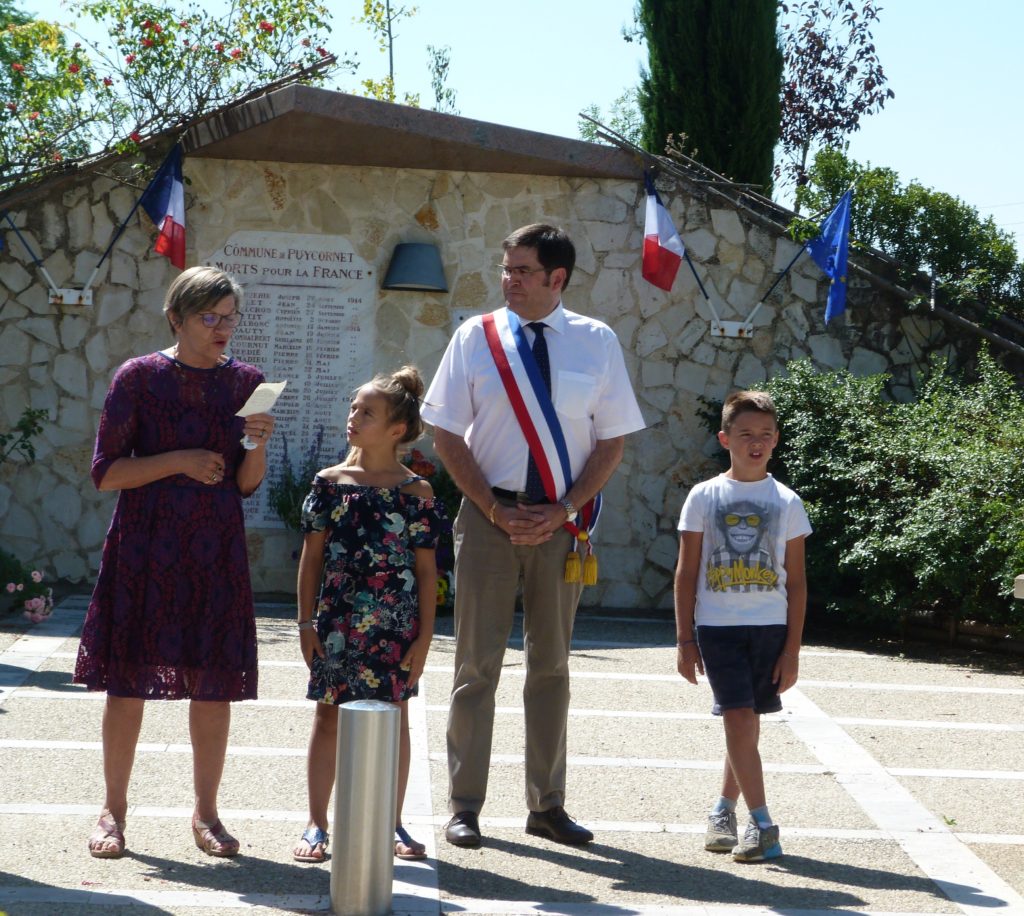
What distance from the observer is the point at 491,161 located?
1035 cm

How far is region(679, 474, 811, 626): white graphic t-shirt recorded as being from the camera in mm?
4480

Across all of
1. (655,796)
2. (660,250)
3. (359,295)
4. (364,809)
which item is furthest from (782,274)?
(364,809)

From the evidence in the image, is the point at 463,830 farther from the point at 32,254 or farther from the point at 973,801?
the point at 32,254

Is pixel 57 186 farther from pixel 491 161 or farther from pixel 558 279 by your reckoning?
pixel 558 279

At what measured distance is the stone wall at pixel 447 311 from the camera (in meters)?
10.4

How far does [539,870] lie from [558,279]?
1.86 meters

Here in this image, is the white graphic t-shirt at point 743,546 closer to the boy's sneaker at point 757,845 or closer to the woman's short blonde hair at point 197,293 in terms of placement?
the boy's sneaker at point 757,845

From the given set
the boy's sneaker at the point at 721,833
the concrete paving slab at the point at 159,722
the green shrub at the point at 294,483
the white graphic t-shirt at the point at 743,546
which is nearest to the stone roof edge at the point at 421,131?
the green shrub at the point at 294,483

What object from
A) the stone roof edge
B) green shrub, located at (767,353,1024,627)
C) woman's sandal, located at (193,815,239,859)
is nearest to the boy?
woman's sandal, located at (193,815,239,859)

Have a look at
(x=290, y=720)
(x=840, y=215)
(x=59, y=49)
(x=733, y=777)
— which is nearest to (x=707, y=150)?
(x=840, y=215)

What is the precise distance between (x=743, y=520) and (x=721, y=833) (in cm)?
100

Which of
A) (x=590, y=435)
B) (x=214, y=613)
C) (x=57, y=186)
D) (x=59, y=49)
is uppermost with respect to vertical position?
(x=59, y=49)

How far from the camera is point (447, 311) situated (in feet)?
34.7

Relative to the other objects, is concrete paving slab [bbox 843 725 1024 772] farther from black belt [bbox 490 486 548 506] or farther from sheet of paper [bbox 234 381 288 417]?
sheet of paper [bbox 234 381 288 417]
